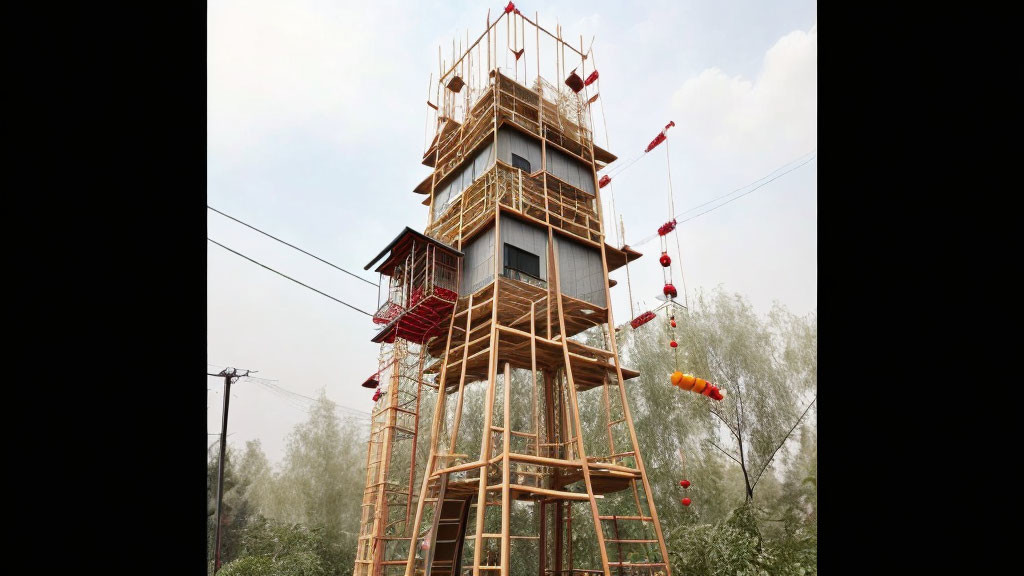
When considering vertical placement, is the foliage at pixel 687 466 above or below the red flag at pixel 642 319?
below

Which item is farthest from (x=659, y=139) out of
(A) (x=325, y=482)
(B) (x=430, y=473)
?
(A) (x=325, y=482)

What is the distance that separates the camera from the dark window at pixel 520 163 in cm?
1756

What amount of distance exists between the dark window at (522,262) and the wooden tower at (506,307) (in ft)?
0.14

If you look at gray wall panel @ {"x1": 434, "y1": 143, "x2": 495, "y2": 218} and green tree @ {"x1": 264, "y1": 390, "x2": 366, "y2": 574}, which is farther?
green tree @ {"x1": 264, "y1": 390, "x2": 366, "y2": 574}

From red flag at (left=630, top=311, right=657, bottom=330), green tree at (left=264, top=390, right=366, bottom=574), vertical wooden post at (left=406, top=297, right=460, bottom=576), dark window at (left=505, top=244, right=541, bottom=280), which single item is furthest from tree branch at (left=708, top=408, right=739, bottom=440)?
green tree at (left=264, top=390, right=366, bottom=574)

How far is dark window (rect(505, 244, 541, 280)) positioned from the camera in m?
15.8

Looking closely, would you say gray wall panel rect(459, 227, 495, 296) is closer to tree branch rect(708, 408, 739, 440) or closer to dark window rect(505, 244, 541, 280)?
dark window rect(505, 244, 541, 280)

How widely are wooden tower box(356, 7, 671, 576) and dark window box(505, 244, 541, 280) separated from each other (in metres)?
0.04

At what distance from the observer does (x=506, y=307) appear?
1625cm

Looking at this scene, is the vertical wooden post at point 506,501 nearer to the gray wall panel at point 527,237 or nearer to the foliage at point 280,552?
the gray wall panel at point 527,237

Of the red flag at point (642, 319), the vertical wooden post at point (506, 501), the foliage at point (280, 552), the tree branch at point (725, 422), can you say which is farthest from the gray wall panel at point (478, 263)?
the foliage at point (280, 552)

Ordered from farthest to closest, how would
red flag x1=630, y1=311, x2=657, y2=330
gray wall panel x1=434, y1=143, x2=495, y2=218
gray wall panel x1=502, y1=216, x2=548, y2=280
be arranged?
1. gray wall panel x1=434, y1=143, x2=495, y2=218
2. gray wall panel x1=502, y1=216, x2=548, y2=280
3. red flag x1=630, y1=311, x2=657, y2=330

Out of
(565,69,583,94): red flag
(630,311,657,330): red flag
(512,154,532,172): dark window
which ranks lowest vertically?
(630,311,657,330): red flag

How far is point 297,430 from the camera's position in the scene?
2841cm
